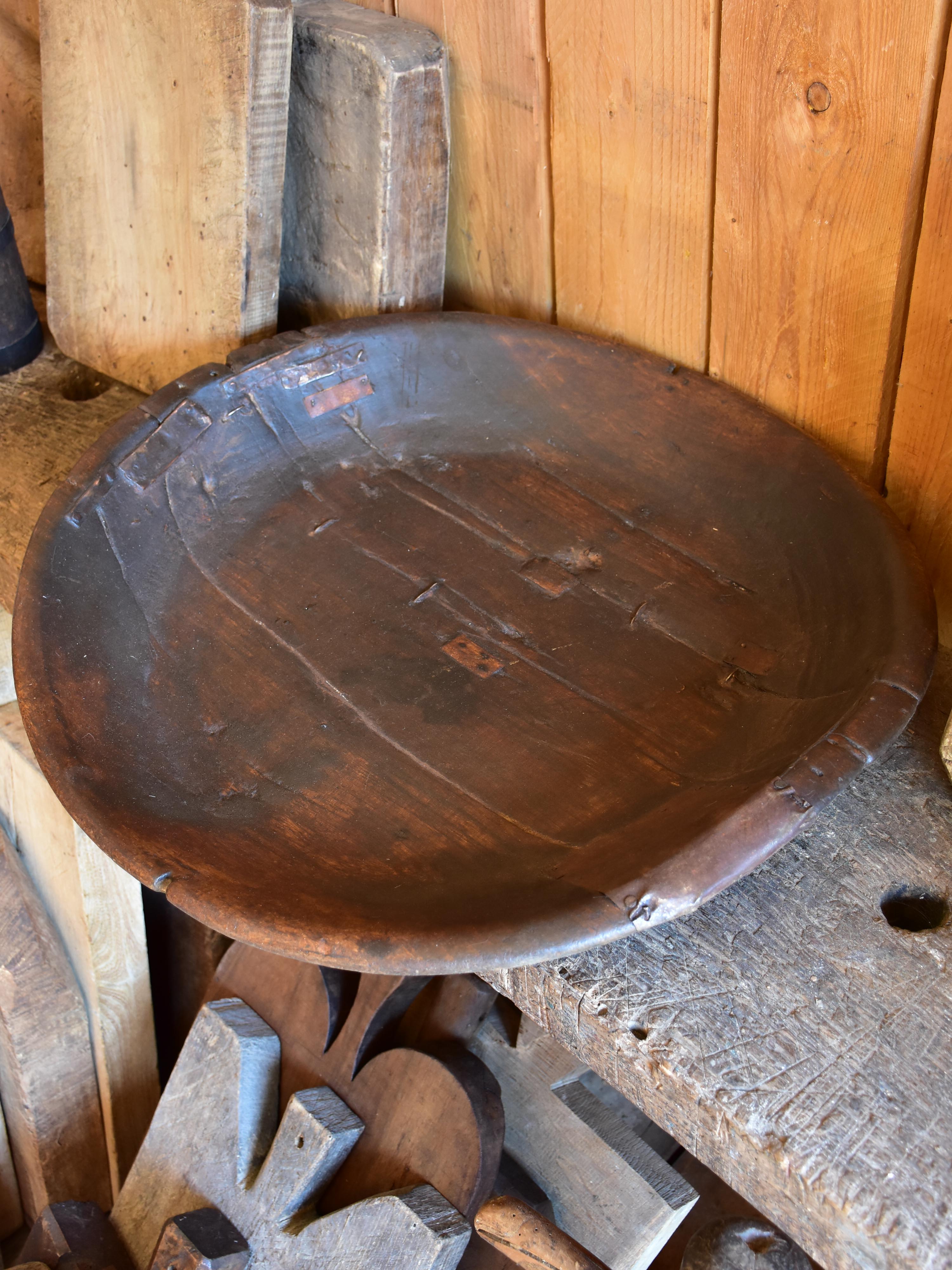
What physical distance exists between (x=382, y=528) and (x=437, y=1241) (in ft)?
1.85

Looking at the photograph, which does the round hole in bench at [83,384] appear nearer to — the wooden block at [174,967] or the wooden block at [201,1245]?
the wooden block at [174,967]

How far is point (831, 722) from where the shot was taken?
668 mm

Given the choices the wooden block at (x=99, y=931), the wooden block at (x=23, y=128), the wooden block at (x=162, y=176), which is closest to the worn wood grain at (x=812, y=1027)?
the wooden block at (x=99, y=931)

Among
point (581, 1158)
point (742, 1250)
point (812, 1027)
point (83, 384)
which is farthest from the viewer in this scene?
point (83, 384)

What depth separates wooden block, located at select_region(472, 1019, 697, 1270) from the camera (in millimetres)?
888

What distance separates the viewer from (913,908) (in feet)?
2.29

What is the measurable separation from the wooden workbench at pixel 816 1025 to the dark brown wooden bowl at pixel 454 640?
0.09 meters

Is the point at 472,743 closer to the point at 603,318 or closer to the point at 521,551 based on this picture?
the point at 521,551

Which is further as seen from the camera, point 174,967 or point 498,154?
point 174,967

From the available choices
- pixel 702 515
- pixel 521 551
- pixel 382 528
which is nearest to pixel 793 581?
pixel 702 515

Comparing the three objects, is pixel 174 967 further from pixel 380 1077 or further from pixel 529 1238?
pixel 529 1238

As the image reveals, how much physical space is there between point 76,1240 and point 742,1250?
28.2 inches

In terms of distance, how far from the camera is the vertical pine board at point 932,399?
0.77 metres

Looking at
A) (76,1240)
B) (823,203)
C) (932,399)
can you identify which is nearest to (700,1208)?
(76,1240)
